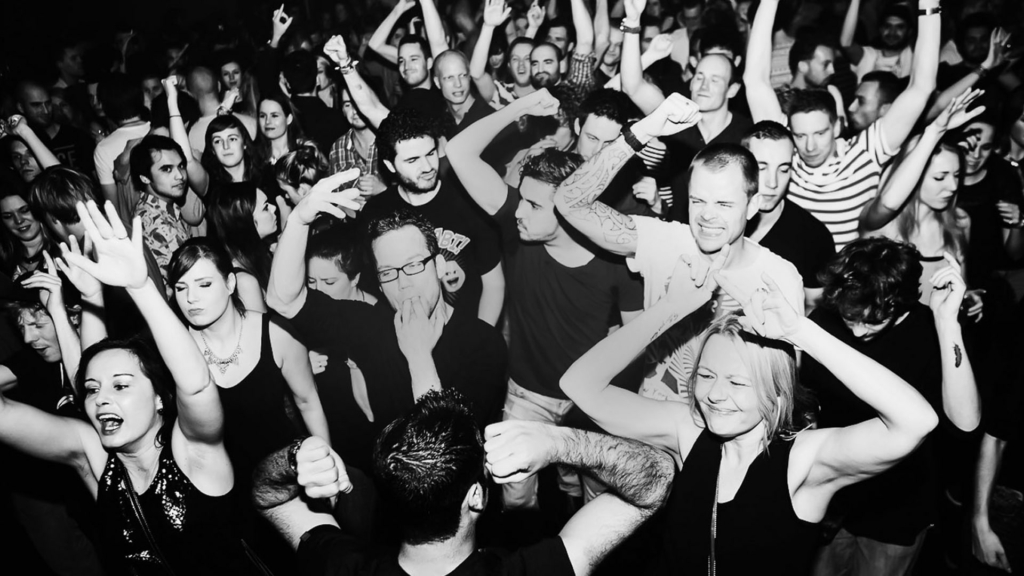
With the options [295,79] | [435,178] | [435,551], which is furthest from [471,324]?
[295,79]

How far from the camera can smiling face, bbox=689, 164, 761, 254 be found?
7.92 ft

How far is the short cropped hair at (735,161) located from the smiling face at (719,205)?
0.04ft

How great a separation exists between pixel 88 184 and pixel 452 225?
168cm

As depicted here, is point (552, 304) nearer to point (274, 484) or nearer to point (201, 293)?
point (201, 293)

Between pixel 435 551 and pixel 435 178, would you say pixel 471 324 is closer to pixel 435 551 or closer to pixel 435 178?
pixel 435 178

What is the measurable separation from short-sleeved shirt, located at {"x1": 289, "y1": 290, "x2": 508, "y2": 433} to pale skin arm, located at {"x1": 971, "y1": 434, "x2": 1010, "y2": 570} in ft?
5.65

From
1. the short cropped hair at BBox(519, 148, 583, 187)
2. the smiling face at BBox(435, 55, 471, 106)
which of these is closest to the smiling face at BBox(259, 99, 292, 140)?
the smiling face at BBox(435, 55, 471, 106)

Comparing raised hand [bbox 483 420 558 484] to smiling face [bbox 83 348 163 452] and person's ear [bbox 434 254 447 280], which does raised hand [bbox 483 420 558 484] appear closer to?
smiling face [bbox 83 348 163 452]

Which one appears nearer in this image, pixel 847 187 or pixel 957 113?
pixel 957 113

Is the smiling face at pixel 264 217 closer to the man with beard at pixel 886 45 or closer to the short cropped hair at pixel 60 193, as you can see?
the short cropped hair at pixel 60 193

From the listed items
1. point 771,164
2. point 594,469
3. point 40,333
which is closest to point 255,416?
point 40,333

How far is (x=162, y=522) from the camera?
6.23 feet

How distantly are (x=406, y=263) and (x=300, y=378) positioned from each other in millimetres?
608

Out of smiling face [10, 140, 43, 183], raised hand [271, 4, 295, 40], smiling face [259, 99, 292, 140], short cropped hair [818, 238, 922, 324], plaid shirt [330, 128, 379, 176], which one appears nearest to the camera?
short cropped hair [818, 238, 922, 324]
